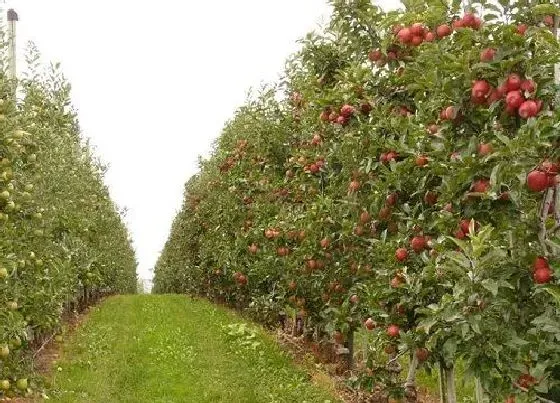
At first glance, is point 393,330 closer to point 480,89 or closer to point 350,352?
point 480,89

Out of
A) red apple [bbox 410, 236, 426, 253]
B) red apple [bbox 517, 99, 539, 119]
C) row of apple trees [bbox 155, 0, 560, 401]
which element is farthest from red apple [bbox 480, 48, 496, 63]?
red apple [bbox 410, 236, 426, 253]

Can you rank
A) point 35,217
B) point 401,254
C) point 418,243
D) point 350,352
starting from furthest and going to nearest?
point 350,352 → point 35,217 → point 401,254 → point 418,243

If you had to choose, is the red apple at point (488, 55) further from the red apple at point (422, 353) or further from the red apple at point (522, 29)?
the red apple at point (422, 353)

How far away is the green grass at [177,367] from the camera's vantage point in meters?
10.9

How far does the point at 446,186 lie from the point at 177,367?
31.9 ft

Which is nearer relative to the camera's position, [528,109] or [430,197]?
[528,109]

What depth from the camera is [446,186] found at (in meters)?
4.56

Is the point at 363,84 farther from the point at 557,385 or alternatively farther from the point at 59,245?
the point at 59,245

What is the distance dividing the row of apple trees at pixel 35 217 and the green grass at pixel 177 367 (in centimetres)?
110

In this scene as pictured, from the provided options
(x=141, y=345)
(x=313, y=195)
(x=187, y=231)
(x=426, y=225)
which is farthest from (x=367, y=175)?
(x=187, y=231)

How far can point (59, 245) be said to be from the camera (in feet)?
45.0

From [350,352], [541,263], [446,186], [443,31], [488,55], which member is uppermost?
[443,31]

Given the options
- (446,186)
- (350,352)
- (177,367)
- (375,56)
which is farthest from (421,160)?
(177,367)

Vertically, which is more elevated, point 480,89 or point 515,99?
point 480,89
